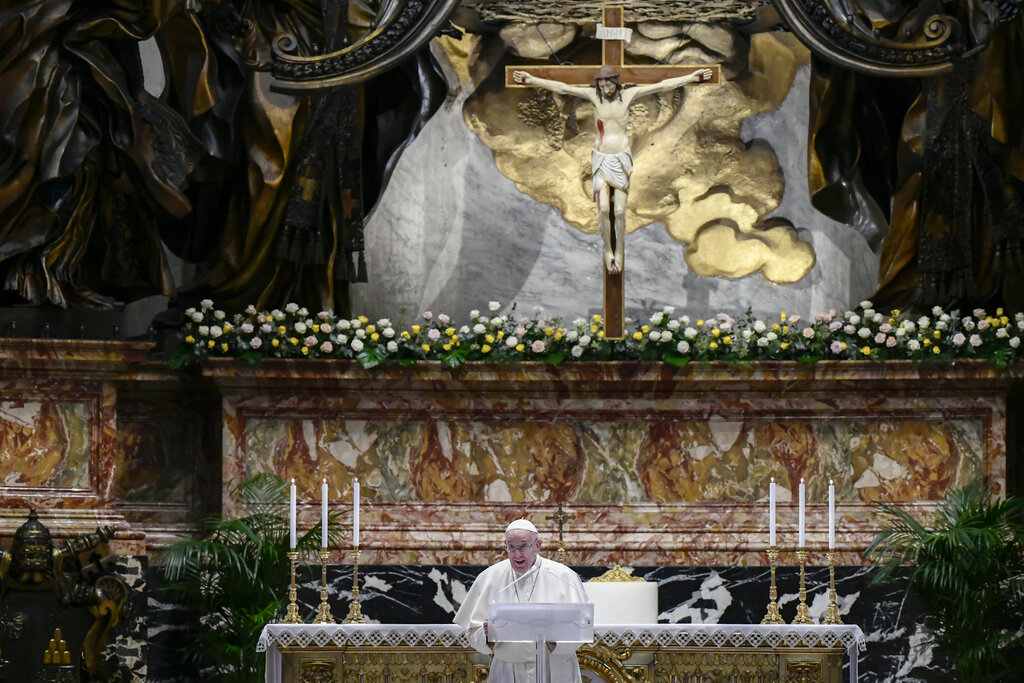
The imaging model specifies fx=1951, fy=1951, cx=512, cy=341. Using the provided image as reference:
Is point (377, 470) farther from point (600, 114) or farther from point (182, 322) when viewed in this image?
point (600, 114)

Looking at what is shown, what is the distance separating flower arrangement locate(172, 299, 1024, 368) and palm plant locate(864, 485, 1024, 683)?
124 centimetres

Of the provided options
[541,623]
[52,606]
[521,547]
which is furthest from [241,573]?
[541,623]

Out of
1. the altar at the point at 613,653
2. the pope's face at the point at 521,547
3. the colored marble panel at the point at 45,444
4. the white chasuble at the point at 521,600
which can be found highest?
the colored marble panel at the point at 45,444

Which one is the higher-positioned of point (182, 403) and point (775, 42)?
point (775, 42)

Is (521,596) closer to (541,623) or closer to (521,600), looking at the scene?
(521,600)

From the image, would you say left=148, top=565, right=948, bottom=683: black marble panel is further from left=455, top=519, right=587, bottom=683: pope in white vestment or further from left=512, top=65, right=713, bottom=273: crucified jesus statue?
left=455, top=519, right=587, bottom=683: pope in white vestment

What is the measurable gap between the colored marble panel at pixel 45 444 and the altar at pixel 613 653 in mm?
2460

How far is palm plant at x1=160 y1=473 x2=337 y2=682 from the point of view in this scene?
41.2 feet

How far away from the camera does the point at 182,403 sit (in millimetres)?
13875

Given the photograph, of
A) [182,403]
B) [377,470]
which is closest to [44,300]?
[182,403]

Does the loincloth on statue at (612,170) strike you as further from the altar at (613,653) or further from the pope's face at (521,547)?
the pope's face at (521,547)

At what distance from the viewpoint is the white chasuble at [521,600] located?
9.89 meters

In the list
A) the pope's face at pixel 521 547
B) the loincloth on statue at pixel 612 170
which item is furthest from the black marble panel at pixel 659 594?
the pope's face at pixel 521 547

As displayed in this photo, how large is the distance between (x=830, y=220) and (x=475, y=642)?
5.69 meters
